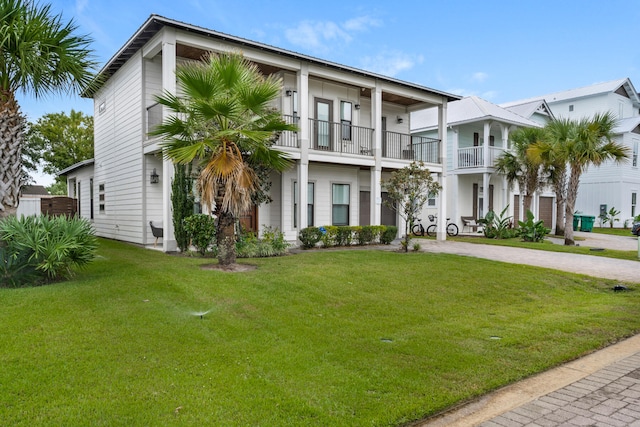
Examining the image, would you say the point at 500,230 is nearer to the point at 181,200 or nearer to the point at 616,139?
the point at 181,200

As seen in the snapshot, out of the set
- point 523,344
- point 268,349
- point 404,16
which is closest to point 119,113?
point 404,16

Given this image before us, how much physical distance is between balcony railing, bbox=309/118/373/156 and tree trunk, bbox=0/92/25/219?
30.6 ft

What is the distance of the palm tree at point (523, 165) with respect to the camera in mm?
20531

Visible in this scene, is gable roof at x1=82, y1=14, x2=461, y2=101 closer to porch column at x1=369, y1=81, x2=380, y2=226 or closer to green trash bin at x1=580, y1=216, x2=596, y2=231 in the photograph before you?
porch column at x1=369, y1=81, x2=380, y2=226

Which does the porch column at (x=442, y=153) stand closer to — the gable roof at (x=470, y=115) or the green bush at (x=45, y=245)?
the gable roof at (x=470, y=115)

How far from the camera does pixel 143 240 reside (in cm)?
1356

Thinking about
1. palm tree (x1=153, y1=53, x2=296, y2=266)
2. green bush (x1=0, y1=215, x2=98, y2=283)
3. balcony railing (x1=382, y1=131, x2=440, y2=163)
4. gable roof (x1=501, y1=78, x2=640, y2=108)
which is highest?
gable roof (x1=501, y1=78, x2=640, y2=108)

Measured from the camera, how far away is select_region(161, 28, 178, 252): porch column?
1118 cm

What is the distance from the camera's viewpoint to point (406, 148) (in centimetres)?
1889

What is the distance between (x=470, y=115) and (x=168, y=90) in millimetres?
17078

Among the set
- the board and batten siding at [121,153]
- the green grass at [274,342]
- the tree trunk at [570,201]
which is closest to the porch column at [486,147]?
the tree trunk at [570,201]

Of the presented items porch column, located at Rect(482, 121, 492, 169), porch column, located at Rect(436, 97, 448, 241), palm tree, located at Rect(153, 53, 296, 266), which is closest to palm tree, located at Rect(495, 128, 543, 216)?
porch column, located at Rect(482, 121, 492, 169)

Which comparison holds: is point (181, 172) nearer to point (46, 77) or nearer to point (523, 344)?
point (46, 77)

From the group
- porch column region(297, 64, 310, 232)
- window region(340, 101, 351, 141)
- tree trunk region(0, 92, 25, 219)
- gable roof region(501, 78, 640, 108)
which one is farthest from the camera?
gable roof region(501, 78, 640, 108)
